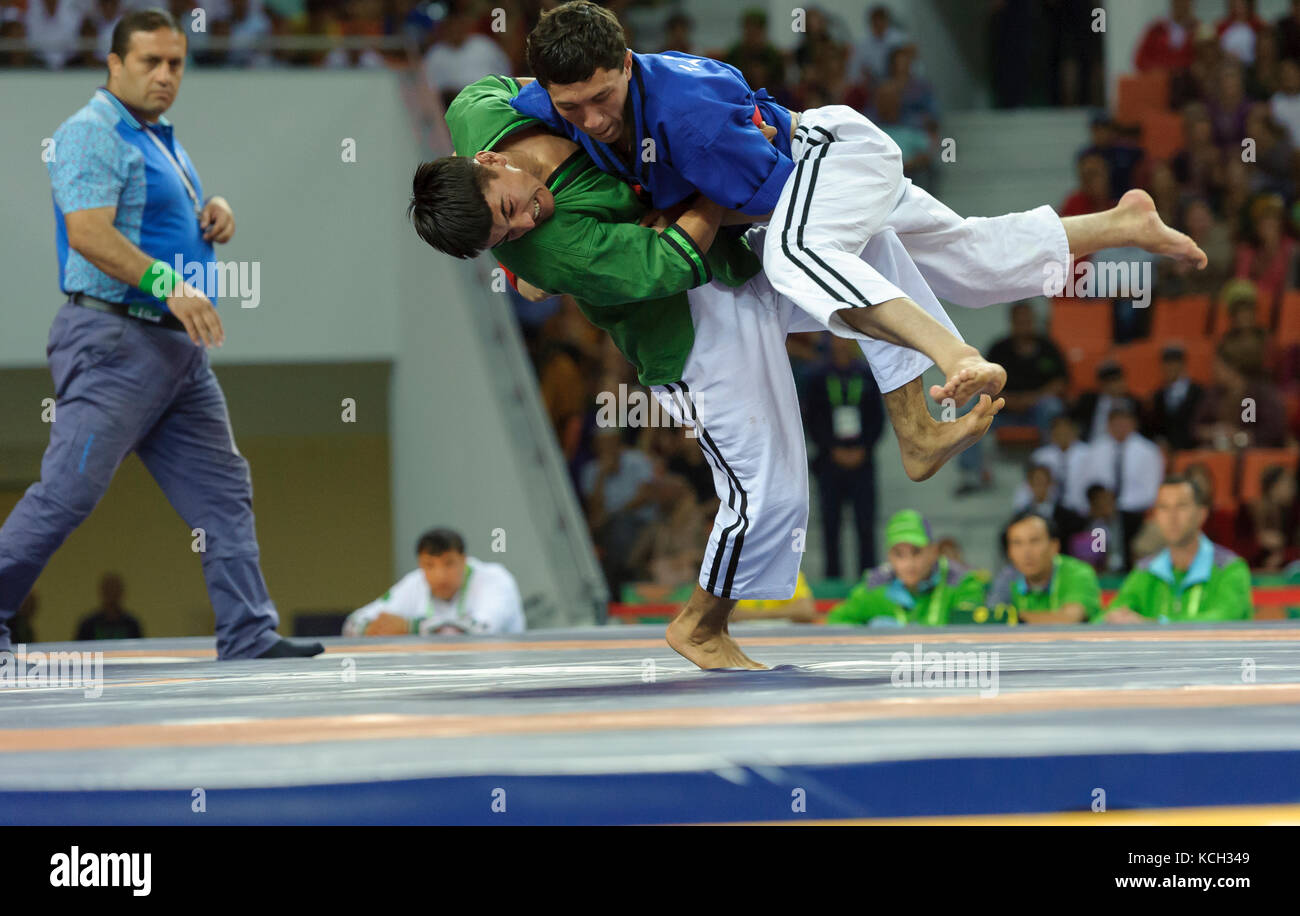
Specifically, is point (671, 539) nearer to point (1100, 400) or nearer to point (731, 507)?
point (1100, 400)

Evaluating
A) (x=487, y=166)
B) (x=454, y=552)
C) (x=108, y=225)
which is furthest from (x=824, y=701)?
(x=454, y=552)

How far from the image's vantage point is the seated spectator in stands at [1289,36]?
930 cm

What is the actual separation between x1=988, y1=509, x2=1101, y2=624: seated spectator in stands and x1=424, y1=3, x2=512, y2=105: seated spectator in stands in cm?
478

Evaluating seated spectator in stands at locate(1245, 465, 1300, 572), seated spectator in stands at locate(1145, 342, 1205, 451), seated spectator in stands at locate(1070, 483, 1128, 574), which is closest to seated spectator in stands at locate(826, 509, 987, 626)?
seated spectator in stands at locate(1070, 483, 1128, 574)

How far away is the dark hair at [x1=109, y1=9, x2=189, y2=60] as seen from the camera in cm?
333

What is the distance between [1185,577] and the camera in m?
5.12

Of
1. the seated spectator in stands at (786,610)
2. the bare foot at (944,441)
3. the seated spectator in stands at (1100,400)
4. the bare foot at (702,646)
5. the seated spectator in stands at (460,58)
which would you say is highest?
the seated spectator in stands at (460,58)

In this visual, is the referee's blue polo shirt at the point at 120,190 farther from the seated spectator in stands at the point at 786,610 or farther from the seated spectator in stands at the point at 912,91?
the seated spectator in stands at the point at 912,91

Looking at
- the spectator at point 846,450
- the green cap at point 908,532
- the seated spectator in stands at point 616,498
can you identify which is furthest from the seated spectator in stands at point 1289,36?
the green cap at point 908,532

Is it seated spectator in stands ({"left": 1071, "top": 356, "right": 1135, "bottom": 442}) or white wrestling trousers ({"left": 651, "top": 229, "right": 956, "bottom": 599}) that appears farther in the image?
seated spectator in stands ({"left": 1071, "top": 356, "right": 1135, "bottom": 442})

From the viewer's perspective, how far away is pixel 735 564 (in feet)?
9.19

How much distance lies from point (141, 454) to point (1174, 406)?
5.34 metres

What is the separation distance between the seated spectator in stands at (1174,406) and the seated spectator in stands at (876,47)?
9.74 feet

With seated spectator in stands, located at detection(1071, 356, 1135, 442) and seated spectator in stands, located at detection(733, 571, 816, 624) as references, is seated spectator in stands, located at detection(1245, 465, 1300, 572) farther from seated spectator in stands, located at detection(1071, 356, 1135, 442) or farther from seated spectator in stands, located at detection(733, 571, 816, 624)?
seated spectator in stands, located at detection(733, 571, 816, 624)
